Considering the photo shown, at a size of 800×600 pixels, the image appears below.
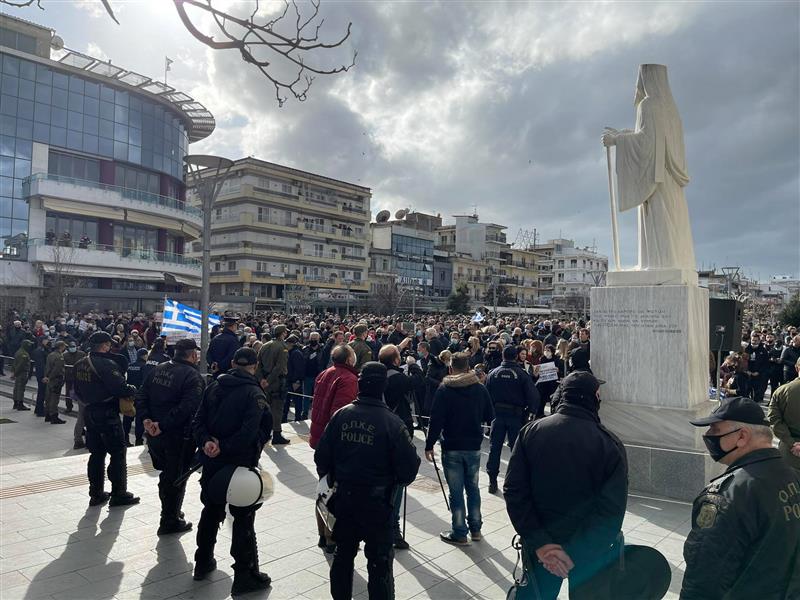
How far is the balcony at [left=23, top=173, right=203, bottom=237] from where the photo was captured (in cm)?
3922

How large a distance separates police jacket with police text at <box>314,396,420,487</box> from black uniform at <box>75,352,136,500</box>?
12.2 feet

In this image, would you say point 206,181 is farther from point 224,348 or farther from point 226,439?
point 226,439

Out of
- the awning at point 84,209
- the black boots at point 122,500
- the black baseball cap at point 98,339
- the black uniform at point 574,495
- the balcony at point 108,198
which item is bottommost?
the black boots at point 122,500

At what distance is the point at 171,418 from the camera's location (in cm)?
570

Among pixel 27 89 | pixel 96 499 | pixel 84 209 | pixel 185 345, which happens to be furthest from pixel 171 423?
pixel 27 89

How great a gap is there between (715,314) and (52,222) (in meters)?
43.9

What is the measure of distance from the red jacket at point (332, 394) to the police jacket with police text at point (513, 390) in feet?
7.63

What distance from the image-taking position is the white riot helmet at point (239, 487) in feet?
14.8

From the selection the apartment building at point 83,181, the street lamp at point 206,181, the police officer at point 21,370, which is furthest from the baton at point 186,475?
the apartment building at point 83,181

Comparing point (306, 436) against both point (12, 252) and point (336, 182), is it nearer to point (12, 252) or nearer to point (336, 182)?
point (12, 252)

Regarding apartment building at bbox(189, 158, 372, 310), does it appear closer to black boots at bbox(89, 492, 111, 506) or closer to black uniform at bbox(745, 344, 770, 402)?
black uniform at bbox(745, 344, 770, 402)

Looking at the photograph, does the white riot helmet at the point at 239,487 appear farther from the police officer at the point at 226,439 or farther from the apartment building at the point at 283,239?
the apartment building at the point at 283,239

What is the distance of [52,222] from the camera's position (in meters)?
40.8

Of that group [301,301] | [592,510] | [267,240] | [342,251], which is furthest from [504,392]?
[342,251]
